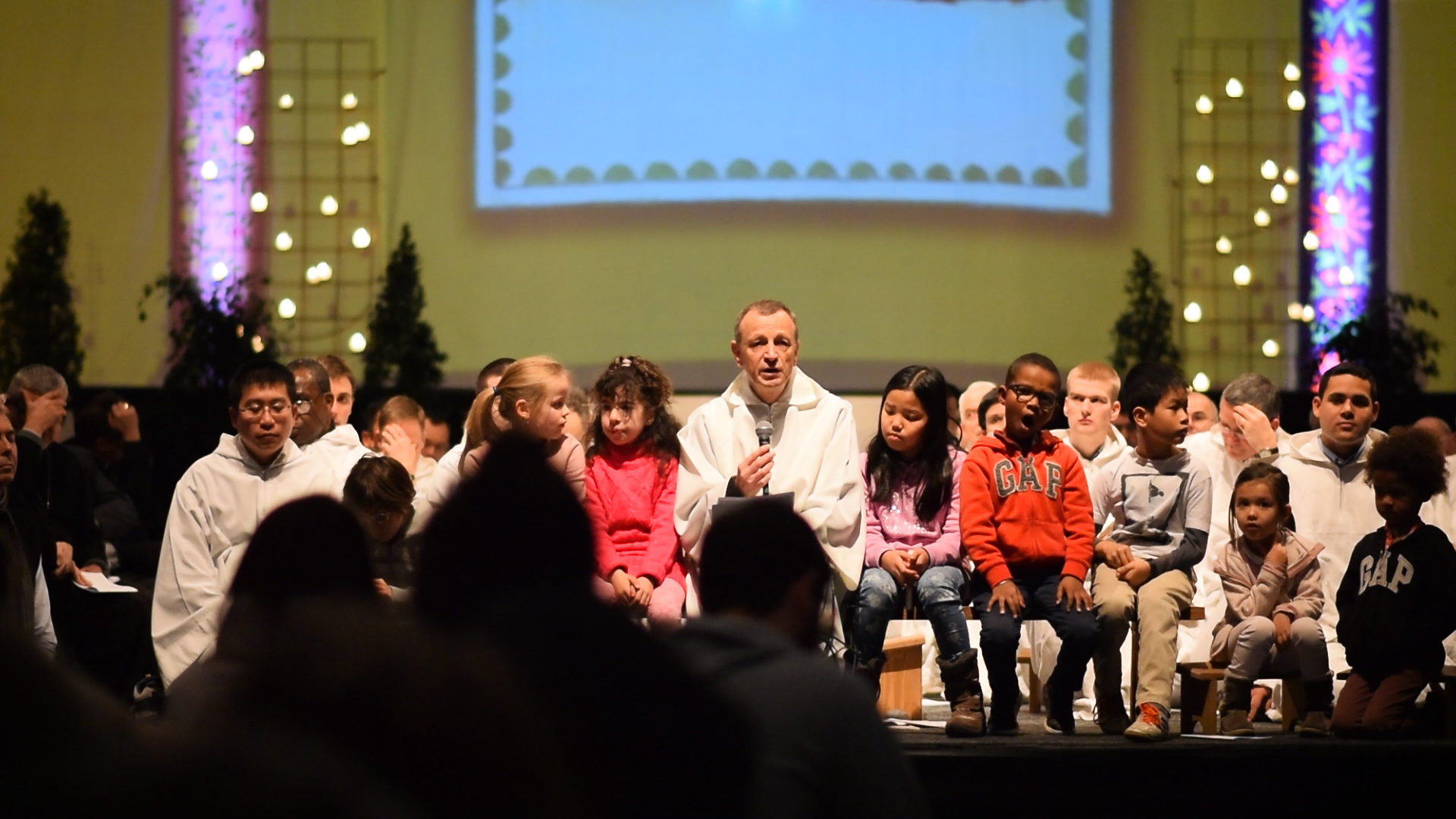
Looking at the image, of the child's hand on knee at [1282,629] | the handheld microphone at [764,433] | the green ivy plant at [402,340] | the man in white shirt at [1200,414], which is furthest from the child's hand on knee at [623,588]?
the green ivy plant at [402,340]

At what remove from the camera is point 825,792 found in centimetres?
187

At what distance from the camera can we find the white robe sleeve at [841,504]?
4.46 metres

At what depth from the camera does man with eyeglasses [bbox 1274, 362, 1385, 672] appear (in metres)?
5.29

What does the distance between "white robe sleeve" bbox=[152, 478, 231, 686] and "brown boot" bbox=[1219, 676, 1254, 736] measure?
2.83 m

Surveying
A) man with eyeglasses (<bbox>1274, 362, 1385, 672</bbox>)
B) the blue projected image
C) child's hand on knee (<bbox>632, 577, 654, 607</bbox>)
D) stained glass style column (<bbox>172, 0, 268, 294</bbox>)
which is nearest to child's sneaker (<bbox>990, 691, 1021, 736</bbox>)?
child's hand on knee (<bbox>632, 577, 654, 607</bbox>)

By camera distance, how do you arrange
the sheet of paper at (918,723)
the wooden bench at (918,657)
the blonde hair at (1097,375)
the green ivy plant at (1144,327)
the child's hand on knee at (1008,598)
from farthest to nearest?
the green ivy plant at (1144,327), the blonde hair at (1097,375), the sheet of paper at (918,723), the wooden bench at (918,657), the child's hand on knee at (1008,598)

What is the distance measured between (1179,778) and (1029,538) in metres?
0.79

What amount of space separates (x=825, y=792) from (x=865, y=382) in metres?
6.81

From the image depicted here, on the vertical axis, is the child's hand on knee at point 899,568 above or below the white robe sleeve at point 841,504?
below

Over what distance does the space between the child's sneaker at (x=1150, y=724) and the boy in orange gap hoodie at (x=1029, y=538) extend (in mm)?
214

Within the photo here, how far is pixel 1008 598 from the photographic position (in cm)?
425

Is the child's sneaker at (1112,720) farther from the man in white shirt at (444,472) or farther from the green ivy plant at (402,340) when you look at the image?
the green ivy plant at (402,340)

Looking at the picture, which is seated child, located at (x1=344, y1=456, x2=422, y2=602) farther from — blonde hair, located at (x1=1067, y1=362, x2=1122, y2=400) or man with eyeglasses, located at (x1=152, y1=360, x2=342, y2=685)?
blonde hair, located at (x1=1067, y1=362, x2=1122, y2=400)

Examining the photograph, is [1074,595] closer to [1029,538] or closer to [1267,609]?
[1029,538]
